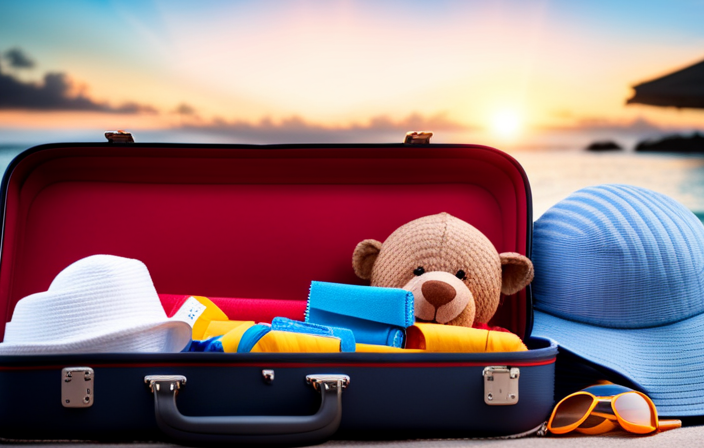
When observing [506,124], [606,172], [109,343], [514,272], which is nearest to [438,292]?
[514,272]

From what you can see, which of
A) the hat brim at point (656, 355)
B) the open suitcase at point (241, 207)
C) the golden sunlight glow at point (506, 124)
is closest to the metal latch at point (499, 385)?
the hat brim at point (656, 355)

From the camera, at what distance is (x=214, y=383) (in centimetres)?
77

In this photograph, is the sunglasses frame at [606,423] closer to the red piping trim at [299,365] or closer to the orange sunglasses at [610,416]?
the orange sunglasses at [610,416]

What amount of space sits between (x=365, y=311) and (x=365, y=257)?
243 millimetres

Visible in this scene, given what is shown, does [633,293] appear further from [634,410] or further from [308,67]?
[308,67]

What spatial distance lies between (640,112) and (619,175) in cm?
24

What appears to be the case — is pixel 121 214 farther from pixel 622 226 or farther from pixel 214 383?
pixel 622 226

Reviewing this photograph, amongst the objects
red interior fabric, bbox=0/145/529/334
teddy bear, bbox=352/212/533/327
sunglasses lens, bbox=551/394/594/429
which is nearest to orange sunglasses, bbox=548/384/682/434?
sunglasses lens, bbox=551/394/594/429

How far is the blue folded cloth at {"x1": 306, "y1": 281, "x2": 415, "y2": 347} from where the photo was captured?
925 millimetres

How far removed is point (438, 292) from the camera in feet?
3.16

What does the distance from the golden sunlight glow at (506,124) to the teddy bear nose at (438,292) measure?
48.8 inches

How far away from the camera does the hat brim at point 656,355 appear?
3.16ft

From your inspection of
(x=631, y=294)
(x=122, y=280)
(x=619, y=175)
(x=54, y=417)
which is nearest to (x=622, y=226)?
(x=631, y=294)

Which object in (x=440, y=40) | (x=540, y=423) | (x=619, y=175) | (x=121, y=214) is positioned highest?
(x=440, y=40)
